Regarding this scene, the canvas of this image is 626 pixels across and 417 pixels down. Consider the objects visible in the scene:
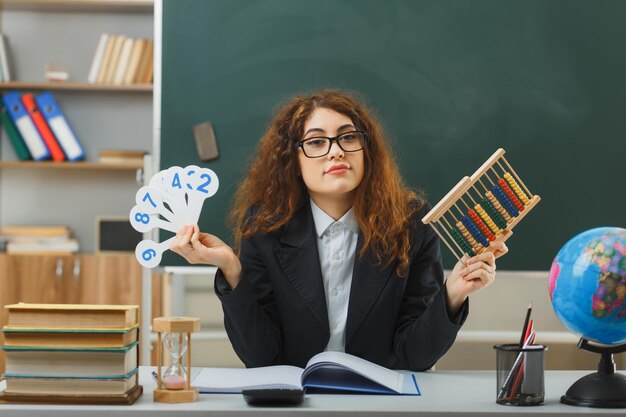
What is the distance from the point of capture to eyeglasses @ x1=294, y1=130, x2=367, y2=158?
2.07 m

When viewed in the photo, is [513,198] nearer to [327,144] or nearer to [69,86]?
[327,144]

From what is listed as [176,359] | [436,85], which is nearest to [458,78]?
[436,85]

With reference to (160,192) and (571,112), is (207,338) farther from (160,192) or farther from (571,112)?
(160,192)

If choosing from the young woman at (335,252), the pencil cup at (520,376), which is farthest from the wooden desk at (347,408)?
the young woman at (335,252)

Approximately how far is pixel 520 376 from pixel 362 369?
11.5 inches

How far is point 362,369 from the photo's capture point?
1534 millimetres

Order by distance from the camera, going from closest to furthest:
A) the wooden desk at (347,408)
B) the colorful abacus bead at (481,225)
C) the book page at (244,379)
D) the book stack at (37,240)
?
the wooden desk at (347,408), the book page at (244,379), the colorful abacus bead at (481,225), the book stack at (37,240)

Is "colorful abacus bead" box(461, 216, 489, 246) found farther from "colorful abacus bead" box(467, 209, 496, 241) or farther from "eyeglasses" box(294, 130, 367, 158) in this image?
"eyeglasses" box(294, 130, 367, 158)

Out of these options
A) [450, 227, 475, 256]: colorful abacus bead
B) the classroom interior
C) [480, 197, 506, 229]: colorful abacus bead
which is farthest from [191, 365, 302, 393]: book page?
the classroom interior

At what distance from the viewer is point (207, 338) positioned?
12.1ft

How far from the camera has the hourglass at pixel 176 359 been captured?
4.57 ft

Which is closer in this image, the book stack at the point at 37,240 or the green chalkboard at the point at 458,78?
the green chalkboard at the point at 458,78

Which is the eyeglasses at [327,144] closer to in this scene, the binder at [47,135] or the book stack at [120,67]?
the book stack at [120,67]

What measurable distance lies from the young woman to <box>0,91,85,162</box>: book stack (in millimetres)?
2638
